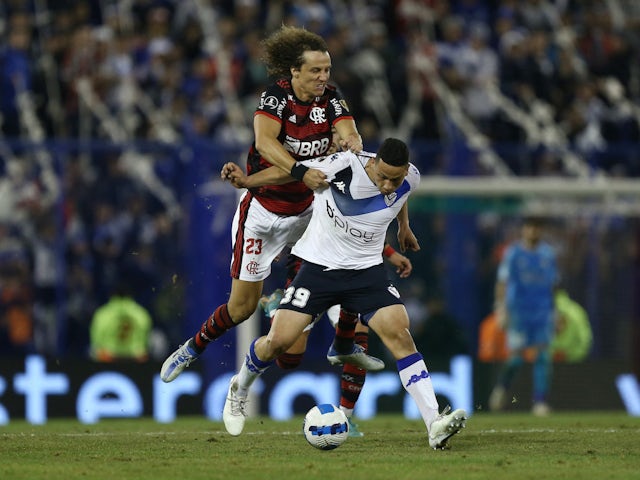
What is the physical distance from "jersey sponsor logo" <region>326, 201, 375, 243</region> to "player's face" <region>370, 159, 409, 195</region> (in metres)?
0.34

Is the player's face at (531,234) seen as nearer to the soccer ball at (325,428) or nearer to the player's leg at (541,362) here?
the player's leg at (541,362)

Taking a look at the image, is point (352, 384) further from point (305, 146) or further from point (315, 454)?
point (305, 146)

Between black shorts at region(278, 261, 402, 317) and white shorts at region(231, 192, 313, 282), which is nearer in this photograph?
black shorts at region(278, 261, 402, 317)

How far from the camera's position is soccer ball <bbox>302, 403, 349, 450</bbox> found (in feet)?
33.7

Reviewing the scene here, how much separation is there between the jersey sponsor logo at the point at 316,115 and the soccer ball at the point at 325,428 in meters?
2.24

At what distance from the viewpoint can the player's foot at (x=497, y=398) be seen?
17641mm

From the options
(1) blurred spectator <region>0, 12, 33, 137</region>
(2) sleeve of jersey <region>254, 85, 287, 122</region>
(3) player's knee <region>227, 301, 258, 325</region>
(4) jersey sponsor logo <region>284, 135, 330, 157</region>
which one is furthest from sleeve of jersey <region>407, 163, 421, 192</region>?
(1) blurred spectator <region>0, 12, 33, 137</region>

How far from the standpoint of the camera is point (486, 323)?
723 inches

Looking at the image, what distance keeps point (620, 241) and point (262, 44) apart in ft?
29.0

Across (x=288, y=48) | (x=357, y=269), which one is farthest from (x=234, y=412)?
(x=288, y=48)

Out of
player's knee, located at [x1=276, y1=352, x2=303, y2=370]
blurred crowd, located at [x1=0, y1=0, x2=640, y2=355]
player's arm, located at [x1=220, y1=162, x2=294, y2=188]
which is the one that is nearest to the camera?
player's arm, located at [x1=220, y1=162, x2=294, y2=188]

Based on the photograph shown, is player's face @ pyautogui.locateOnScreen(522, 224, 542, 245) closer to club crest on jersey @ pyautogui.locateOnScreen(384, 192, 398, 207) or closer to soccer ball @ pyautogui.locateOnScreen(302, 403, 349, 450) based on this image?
club crest on jersey @ pyautogui.locateOnScreen(384, 192, 398, 207)

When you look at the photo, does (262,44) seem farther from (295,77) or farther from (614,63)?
(614,63)

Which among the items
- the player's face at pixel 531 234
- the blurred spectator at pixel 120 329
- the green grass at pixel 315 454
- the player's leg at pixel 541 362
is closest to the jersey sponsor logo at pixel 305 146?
the green grass at pixel 315 454
